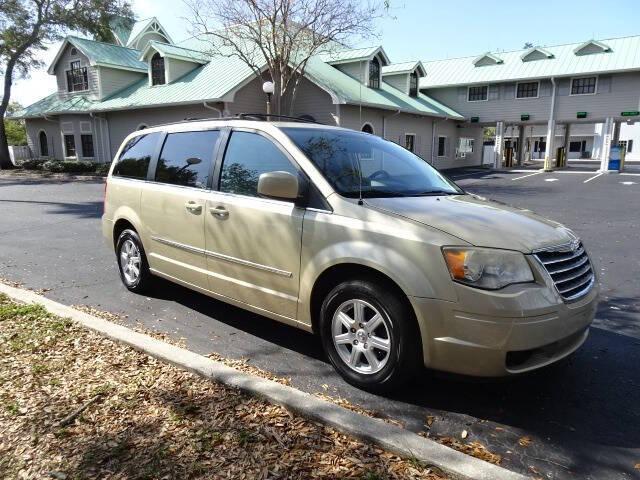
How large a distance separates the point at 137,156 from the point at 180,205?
51.9 inches

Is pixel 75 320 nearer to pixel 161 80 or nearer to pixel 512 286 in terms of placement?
pixel 512 286

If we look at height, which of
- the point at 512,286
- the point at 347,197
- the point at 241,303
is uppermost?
the point at 347,197

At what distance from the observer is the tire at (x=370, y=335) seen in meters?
3.10

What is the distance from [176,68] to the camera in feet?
81.7

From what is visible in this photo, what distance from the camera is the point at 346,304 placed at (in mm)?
3375

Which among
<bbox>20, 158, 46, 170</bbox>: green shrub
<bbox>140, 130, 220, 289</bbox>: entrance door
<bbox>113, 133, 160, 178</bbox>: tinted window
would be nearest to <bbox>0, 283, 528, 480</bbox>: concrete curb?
<bbox>140, 130, 220, 289</bbox>: entrance door

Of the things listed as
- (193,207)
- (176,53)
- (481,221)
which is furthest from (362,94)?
(481,221)

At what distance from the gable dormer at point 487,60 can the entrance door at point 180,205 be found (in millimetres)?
32071

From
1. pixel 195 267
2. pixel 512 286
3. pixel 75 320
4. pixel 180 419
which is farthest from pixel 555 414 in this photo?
pixel 75 320

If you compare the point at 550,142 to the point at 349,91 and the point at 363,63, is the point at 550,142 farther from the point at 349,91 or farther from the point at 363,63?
the point at 349,91

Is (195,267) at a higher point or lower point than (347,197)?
lower

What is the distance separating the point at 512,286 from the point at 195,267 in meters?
2.80

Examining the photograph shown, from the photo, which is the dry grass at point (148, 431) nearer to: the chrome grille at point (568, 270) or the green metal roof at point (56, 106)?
the chrome grille at point (568, 270)

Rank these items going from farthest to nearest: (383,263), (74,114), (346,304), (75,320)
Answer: (74,114), (75,320), (346,304), (383,263)
